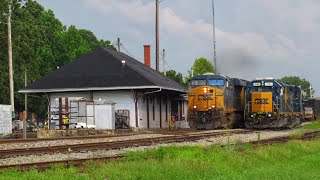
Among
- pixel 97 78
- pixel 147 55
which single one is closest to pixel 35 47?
pixel 147 55

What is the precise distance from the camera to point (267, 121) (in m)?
37.4

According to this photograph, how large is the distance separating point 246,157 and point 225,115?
20189 mm

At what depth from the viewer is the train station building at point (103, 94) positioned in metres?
35.7

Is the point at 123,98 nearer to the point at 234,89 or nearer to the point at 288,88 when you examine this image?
the point at 234,89

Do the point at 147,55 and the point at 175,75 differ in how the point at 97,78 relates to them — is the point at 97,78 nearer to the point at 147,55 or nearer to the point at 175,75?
the point at 147,55

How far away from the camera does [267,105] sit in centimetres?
3741

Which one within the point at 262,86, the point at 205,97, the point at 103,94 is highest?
the point at 262,86

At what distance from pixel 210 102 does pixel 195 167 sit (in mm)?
22768

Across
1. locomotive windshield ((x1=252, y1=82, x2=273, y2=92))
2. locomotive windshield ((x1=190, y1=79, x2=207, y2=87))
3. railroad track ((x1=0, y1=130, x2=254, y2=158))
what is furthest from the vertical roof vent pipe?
railroad track ((x1=0, y1=130, x2=254, y2=158))

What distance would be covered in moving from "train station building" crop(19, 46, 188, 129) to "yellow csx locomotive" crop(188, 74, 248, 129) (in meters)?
2.87

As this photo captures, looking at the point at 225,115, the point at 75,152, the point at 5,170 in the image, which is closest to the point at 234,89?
the point at 225,115

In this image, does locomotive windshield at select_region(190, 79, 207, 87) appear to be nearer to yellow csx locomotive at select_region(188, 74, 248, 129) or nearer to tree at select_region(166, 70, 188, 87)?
yellow csx locomotive at select_region(188, 74, 248, 129)

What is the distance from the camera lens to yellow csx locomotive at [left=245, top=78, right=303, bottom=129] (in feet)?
122

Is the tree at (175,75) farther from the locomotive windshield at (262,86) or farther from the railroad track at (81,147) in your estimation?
the railroad track at (81,147)
